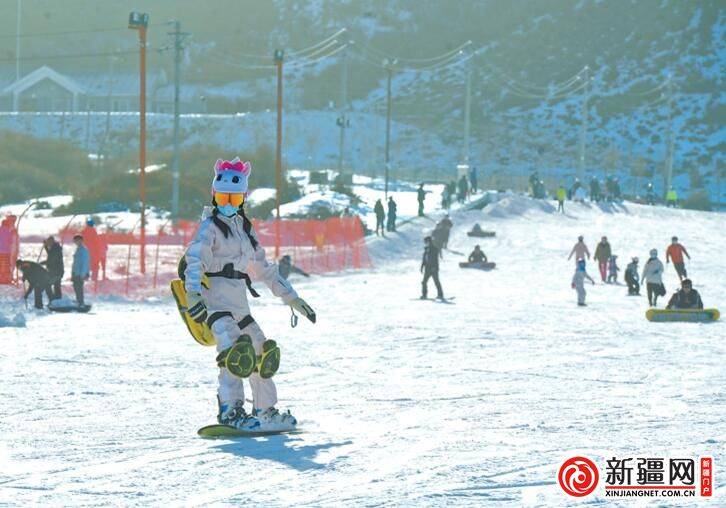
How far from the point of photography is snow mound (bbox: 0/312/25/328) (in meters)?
19.3

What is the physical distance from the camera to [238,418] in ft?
33.1

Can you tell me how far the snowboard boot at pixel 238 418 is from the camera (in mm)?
10078

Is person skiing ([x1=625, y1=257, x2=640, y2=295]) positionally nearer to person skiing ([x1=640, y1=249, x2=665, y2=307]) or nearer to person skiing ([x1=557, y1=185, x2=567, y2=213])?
person skiing ([x1=640, y1=249, x2=665, y2=307])

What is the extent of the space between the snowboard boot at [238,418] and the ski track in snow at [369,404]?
0.79 ft

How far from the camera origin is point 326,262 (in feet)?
117

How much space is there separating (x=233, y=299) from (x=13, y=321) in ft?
33.9

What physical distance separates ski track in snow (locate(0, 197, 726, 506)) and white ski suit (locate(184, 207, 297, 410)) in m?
0.46

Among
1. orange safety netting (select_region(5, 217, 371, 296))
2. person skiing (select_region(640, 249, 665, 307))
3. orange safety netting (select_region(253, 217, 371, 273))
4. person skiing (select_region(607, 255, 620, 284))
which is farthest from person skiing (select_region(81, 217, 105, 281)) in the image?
person skiing (select_region(607, 255, 620, 284))

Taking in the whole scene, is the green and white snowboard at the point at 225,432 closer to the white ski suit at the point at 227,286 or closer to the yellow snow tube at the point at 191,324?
the white ski suit at the point at 227,286

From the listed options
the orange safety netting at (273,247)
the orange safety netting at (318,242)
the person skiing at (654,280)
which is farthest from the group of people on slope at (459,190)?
the person skiing at (654,280)

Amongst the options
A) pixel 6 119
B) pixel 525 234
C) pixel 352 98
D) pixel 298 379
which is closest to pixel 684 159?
pixel 352 98

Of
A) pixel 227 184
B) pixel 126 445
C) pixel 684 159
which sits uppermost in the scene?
pixel 684 159

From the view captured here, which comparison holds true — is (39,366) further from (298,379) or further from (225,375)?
(225,375)

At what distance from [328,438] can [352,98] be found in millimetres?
113366
